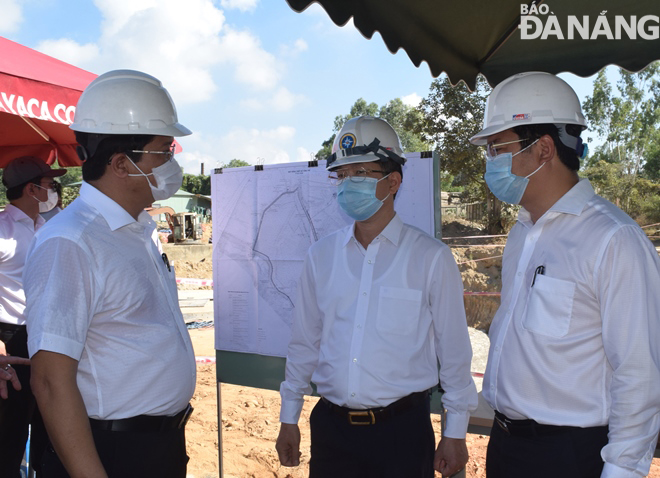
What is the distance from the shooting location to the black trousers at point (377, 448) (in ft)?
6.81

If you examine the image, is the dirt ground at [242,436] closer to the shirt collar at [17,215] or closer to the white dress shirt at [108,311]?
the shirt collar at [17,215]

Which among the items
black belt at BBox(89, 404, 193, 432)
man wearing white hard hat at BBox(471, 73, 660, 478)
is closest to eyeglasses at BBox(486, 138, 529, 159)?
man wearing white hard hat at BBox(471, 73, 660, 478)

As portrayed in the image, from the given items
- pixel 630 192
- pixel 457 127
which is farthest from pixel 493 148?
pixel 630 192

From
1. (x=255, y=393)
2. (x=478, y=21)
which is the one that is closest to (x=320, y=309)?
(x=478, y=21)

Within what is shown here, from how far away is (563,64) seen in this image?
3.59 meters

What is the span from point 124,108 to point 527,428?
6.47 feet

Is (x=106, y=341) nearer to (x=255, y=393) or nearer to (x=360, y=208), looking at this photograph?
(x=360, y=208)

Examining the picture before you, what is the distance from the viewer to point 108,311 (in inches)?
66.2

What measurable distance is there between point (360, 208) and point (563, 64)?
232 cm

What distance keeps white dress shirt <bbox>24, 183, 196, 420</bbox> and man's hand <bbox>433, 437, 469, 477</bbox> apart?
1.16m

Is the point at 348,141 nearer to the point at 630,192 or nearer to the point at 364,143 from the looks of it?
the point at 364,143

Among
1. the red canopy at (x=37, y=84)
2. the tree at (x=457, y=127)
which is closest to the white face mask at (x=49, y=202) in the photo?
the red canopy at (x=37, y=84)

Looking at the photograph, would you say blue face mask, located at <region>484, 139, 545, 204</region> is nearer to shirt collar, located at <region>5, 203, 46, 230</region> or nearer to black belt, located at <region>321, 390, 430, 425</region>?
black belt, located at <region>321, 390, 430, 425</region>

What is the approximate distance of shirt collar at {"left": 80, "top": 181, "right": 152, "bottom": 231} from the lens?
5.91 ft
